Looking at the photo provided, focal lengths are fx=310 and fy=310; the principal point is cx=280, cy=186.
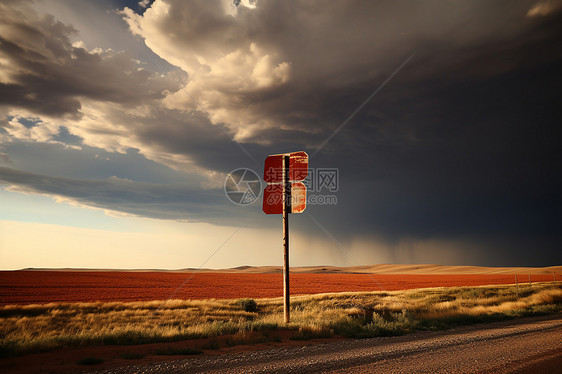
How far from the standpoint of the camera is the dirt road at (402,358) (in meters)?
5.99

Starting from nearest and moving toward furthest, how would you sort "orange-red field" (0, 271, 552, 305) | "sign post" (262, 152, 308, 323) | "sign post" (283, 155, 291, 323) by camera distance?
"sign post" (283, 155, 291, 323) < "sign post" (262, 152, 308, 323) < "orange-red field" (0, 271, 552, 305)

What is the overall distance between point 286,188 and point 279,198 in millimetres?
501

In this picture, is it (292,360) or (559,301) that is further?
(559,301)

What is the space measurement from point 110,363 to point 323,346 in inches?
209

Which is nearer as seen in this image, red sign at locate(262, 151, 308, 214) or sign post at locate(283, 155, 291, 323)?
sign post at locate(283, 155, 291, 323)

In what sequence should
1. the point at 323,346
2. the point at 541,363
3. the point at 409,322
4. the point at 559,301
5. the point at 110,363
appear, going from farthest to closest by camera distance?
1. the point at 559,301
2. the point at 409,322
3. the point at 323,346
4. the point at 110,363
5. the point at 541,363

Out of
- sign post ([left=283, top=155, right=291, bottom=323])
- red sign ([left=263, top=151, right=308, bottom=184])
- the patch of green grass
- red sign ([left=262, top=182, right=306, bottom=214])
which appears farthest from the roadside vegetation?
red sign ([left=263, top=151, right=308, bottom=184])

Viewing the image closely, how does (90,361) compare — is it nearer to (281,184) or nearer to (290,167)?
(281,184)

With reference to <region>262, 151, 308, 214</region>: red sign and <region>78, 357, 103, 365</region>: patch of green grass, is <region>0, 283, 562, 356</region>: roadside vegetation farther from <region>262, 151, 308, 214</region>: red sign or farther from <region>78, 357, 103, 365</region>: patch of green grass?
<region>262, 151, 308, 214</region>: red sign

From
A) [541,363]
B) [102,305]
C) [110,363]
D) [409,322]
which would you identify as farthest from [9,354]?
[102,305]

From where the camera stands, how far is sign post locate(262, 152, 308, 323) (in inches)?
491

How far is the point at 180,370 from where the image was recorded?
6223 millimetres

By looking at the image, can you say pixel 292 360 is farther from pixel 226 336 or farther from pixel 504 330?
pixel 504 330

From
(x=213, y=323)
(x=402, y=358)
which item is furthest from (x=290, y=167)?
(x=402, y=358)
